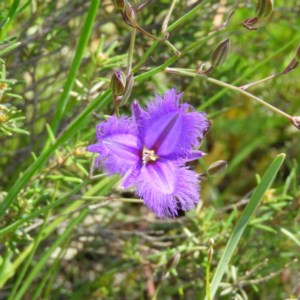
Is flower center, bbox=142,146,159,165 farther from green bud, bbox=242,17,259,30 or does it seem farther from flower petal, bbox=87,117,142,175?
green bud, bbox=242,17,259,30

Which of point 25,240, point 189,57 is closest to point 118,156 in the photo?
point 25,240

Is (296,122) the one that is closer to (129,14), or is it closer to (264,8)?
(264,8)

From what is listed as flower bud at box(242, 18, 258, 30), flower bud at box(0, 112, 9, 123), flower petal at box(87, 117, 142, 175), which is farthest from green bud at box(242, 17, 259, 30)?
flower bud at box(0, 112, 9, 123)

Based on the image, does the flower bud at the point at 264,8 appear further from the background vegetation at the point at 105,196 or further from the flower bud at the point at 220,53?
the background vegetation at the point at 105,196

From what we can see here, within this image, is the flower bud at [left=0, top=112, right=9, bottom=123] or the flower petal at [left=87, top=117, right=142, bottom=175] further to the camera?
the flower bud at [left=0, top=112, right=9, bottom=123]

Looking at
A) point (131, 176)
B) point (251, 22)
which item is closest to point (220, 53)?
point (251, 22)

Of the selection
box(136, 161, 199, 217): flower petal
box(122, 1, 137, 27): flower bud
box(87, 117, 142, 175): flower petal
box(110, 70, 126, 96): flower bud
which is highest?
box(122, 1, 137, 27): flower bud
